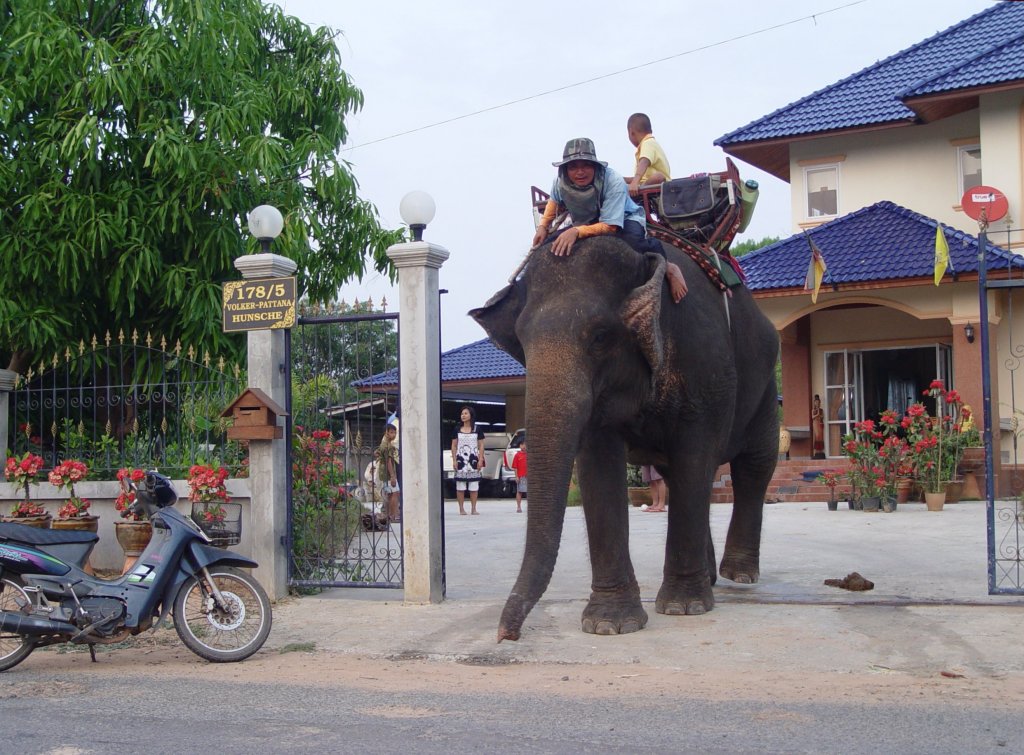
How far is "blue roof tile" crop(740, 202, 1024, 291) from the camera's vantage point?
18625mm

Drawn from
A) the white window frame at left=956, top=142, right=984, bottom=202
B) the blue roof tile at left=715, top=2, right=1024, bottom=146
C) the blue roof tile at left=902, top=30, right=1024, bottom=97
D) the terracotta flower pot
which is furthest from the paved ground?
the blue roof tile at left=715, top=2, right=1024, bottom=146

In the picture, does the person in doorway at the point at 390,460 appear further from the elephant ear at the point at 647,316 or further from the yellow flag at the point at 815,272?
the yellow flag at the point at 815,272

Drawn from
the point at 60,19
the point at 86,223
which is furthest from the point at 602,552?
the point at 60,19

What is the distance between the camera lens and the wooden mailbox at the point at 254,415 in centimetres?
886

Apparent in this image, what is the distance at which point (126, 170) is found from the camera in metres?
12.4

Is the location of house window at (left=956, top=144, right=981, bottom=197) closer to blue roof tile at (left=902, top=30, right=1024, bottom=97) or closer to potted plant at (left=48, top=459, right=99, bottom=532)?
blue roof tile at (left=902, top=30, right=1024, bottom=97)

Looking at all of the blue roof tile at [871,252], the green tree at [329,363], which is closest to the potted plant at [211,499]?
the green tree at [329,363]

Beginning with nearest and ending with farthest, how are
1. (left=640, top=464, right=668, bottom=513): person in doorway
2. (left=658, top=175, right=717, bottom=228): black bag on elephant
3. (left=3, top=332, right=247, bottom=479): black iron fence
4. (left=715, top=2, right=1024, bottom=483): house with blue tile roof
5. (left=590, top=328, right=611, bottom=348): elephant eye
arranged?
(left=590, top=328, right=611, bottom=348): elephant eye
(left=658, top=175, right=717, bottom=228): black bag on elephant
(left=3, top=332, right=247, bottom=479): black iron fence
(left=640, top=464, right=668, bottom=513): person in doorway
(left=715, top=2, right=1024, bottom=483): house with blue tile roof

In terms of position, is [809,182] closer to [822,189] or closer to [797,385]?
[822,189]

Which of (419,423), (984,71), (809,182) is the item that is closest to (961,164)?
(984,71)

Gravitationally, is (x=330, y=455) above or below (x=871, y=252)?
below

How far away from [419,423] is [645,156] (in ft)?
8.68

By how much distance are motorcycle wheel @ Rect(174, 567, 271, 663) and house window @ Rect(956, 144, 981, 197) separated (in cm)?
1768

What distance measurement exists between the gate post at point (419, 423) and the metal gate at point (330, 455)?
280 millimetres
